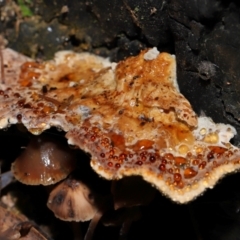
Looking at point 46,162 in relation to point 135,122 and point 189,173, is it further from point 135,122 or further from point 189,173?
point 189,173

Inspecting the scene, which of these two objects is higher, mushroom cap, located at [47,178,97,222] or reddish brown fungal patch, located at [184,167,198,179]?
reddish brown fungal patch, located at [184,167,198,179]

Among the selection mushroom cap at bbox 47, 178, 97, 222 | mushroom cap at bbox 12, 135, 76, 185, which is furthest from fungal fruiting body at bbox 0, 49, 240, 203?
mushroom cap at bbox 47, 178, 97, 222

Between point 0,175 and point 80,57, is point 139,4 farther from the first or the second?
point 0,175

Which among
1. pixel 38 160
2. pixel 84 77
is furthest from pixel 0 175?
pixel 84 77

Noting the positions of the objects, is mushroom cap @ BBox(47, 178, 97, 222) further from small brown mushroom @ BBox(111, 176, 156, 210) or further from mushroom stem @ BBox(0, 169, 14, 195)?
mushroom stem @ BBox(0, 169, 14, 195)

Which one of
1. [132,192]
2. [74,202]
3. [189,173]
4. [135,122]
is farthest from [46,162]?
[189,173]

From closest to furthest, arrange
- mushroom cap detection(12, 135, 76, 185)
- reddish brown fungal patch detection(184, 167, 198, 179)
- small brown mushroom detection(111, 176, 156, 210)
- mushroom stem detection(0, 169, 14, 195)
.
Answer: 1. reddish brown fungal patch detection(184, 167, 198, 179)
2. small brown mushroom detection(111, 176, 156, 210)
3. mushroom cap detection(12, 135, 76, 185)
4. mushroom stem detection(0, 169, 14, 195)
